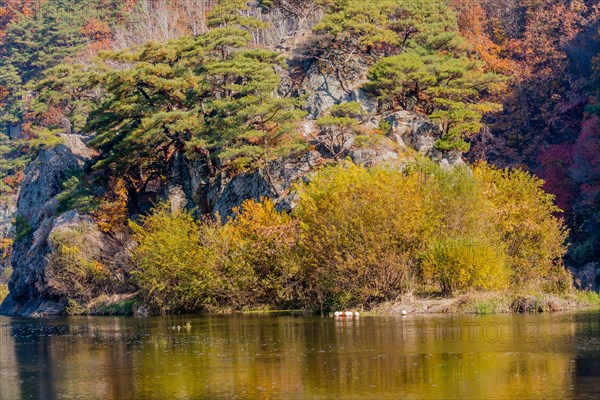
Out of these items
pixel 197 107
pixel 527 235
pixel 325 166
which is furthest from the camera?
pixel 197 107

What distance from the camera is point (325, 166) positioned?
68438 millimetres

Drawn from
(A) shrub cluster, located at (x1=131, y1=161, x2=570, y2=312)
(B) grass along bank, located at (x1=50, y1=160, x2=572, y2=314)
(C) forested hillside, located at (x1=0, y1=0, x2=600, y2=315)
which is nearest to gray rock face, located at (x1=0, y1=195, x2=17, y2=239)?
(C) forested hillside, located at (x1=0, y1=0, x2=600, y2=315)

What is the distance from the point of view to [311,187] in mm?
53250

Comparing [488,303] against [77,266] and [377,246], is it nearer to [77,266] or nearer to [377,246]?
[377,246]

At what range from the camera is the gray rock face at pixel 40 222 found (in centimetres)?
7494

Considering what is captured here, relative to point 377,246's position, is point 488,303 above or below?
below

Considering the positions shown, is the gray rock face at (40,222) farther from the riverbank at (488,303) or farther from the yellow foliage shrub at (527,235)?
the yellow foliage shrub at (527,235)

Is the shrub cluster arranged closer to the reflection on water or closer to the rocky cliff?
the reflection on water

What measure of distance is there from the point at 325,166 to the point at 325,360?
1445 inches

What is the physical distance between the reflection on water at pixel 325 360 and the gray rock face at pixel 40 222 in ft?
91.0

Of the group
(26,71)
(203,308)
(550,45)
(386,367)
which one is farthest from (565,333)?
(26,71)

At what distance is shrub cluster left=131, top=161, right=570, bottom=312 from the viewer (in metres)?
49.2

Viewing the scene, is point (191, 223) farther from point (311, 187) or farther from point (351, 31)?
point (351, 31)

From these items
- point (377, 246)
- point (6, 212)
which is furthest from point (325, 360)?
point (6, 212)
